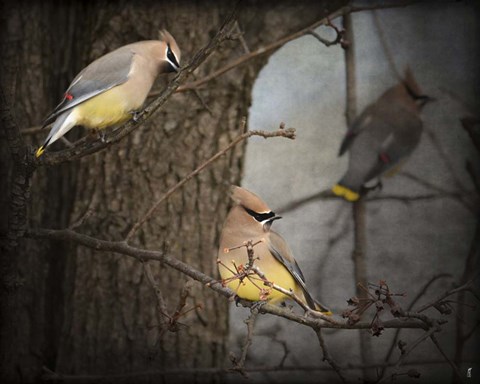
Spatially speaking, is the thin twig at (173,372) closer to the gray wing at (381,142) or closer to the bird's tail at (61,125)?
the gray wing at (381,142)

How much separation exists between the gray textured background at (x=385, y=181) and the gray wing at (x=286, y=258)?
7.7 inches

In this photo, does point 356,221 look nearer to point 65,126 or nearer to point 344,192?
point 344,192

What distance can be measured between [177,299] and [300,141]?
2.26ft

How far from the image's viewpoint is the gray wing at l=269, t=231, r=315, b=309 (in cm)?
240

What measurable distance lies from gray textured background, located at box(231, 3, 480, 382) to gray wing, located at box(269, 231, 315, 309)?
20cm

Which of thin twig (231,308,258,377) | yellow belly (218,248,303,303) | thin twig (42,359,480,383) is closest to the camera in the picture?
thin twig (231,308,258,377)

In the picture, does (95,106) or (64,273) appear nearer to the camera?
(95,106)

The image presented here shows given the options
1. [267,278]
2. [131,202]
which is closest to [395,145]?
[267,278]

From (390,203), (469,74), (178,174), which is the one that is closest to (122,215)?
(178,174)

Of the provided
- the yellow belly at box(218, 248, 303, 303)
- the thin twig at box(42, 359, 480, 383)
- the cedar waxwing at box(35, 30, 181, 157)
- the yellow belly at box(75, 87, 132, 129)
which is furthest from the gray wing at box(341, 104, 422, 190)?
the yellow belly at box(75, 87, 132, 129)

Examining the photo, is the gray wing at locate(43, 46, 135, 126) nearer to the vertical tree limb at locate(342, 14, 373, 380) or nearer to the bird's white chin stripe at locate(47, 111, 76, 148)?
the bird's white chin stripe at locate(47, 111, 76, 148)

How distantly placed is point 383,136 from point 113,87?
1008mm

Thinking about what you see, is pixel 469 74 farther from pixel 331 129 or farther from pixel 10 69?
pixel 10 69

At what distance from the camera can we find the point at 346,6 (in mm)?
2744
